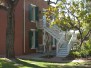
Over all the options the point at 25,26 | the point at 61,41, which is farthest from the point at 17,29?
the point at 61,41

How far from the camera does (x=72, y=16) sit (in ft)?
83.5

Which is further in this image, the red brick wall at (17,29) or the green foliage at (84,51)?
the red brick wall at (17,29)

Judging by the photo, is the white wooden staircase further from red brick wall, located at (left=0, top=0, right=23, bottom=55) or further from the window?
red brick wall, located at (left=0, top=0, right=23, bottom=55)

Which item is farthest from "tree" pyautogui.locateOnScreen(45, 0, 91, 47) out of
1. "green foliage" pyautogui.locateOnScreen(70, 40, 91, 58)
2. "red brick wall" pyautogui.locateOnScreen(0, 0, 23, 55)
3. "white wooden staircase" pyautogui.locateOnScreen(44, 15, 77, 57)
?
"red brick wall" pyautogui.locateOnScreen(0, 0, 23, 55)

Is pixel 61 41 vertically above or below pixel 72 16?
below

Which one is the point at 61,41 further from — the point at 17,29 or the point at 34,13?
the point at 17,29

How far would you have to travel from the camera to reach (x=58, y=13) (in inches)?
997

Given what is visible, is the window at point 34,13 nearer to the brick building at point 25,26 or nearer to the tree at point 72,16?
the brick building at point 25,26

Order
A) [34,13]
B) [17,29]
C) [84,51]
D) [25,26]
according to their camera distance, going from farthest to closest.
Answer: [34,13] < [25,26] < [17,29] < [84,51]

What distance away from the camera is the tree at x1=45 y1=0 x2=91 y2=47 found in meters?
24.6

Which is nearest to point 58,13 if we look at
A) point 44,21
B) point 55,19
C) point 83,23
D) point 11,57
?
point 55,19

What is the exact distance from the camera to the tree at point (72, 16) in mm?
24609

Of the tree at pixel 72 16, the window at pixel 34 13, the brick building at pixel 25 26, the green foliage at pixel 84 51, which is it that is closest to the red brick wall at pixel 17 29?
the brick building at pixel 25 26

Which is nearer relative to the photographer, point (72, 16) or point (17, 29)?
point (72, 16)
